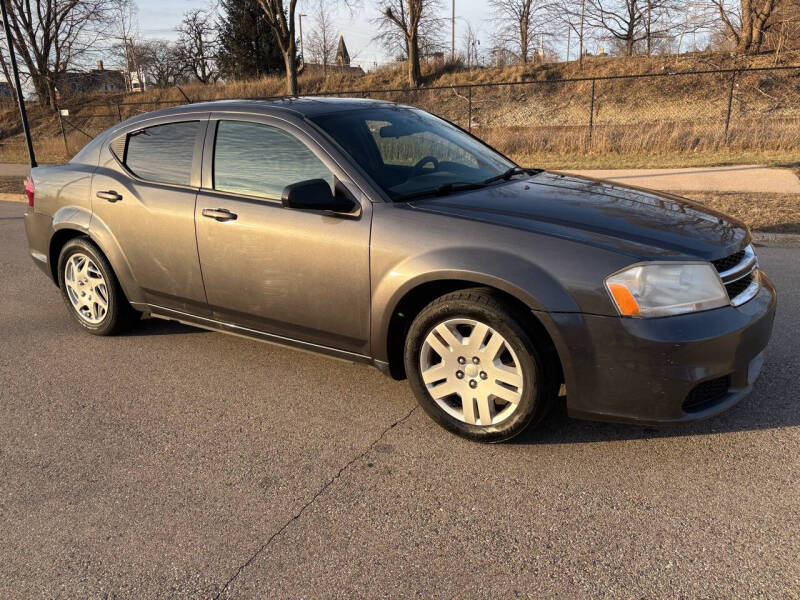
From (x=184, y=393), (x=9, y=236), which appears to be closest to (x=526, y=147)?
(x=9, y=236)

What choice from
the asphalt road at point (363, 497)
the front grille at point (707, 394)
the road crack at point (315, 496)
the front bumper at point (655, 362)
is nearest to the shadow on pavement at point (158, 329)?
the asphalt road at point (363, 497)

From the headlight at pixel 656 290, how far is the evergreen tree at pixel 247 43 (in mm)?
46860

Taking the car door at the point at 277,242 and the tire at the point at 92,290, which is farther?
the tire at the point at 92,290

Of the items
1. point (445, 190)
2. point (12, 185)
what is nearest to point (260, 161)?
point (445, 190)

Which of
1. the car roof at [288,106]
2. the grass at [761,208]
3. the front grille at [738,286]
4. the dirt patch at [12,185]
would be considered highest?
the car roof at [288,106]

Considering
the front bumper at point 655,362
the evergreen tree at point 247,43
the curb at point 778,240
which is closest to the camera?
the front bumper at point 655,362

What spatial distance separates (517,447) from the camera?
10.5 feet

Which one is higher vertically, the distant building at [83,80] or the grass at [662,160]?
the distant building at [83,80]

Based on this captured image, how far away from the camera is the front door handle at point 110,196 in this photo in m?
4.45

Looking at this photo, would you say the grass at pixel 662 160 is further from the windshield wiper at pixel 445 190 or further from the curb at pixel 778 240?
the windshield wiper at pixel 445 190

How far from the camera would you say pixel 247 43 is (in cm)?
4547

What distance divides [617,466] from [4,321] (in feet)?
16.8

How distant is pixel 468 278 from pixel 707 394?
123 centimetres

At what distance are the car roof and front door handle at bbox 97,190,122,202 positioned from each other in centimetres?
66
